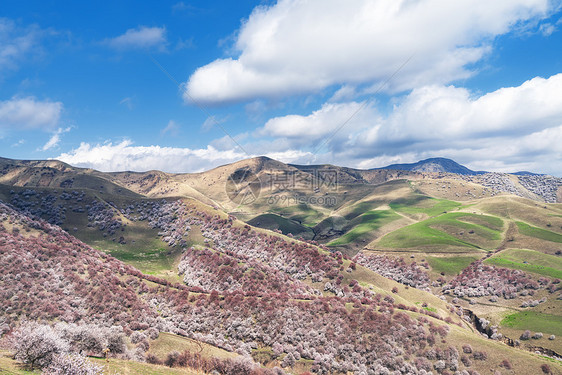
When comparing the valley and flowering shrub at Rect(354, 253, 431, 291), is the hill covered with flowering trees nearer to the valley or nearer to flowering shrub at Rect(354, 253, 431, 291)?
the valley

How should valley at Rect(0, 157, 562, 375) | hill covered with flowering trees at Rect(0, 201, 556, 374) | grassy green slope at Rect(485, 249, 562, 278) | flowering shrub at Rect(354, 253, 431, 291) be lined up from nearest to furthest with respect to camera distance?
1. hill covered with flowering trees at Rect(0, 201, 556, 374)
2. valley at Rect(0, 157, 562, 375)
3. grassy green slope at Rect(485, 249, 562, 278)
4. flowering shrub at Rect(354, 253, 431, 291)

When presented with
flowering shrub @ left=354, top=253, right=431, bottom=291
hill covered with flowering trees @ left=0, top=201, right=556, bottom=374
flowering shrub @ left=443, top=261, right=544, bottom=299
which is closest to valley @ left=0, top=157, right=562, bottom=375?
hill covered with flowering trees @ left=0, top=201, right=556, bottom=374

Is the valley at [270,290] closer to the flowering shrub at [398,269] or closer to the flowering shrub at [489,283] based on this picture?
the flowering shrub at [489,283]

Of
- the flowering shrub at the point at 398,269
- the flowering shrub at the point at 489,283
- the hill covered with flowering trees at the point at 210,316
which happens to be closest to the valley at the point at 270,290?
the hill covered with flowering trees at the point at 210,316

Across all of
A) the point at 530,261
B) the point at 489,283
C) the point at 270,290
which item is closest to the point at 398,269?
the point at 489,283

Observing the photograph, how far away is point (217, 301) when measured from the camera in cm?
6025

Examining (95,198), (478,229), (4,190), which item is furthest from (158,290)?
(478,229)

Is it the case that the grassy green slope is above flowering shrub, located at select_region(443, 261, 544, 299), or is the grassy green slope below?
above

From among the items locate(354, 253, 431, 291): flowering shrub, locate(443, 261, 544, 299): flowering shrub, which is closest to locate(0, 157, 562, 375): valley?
locate(443, 261, 544, 299): flowering shrub

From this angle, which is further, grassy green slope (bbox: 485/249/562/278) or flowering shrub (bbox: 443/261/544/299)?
grassy green slope (bbox: 485/249/562/278)

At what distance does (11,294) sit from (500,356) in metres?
81.4

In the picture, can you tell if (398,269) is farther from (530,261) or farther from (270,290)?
(270,290)

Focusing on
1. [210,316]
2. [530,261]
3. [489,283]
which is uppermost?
[530,261]


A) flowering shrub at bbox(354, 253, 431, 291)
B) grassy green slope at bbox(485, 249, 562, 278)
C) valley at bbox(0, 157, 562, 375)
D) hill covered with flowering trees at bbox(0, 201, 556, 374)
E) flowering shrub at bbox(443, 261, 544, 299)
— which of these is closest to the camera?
hill covered with flowering trees at bbox(0, 201, 556, 374)
